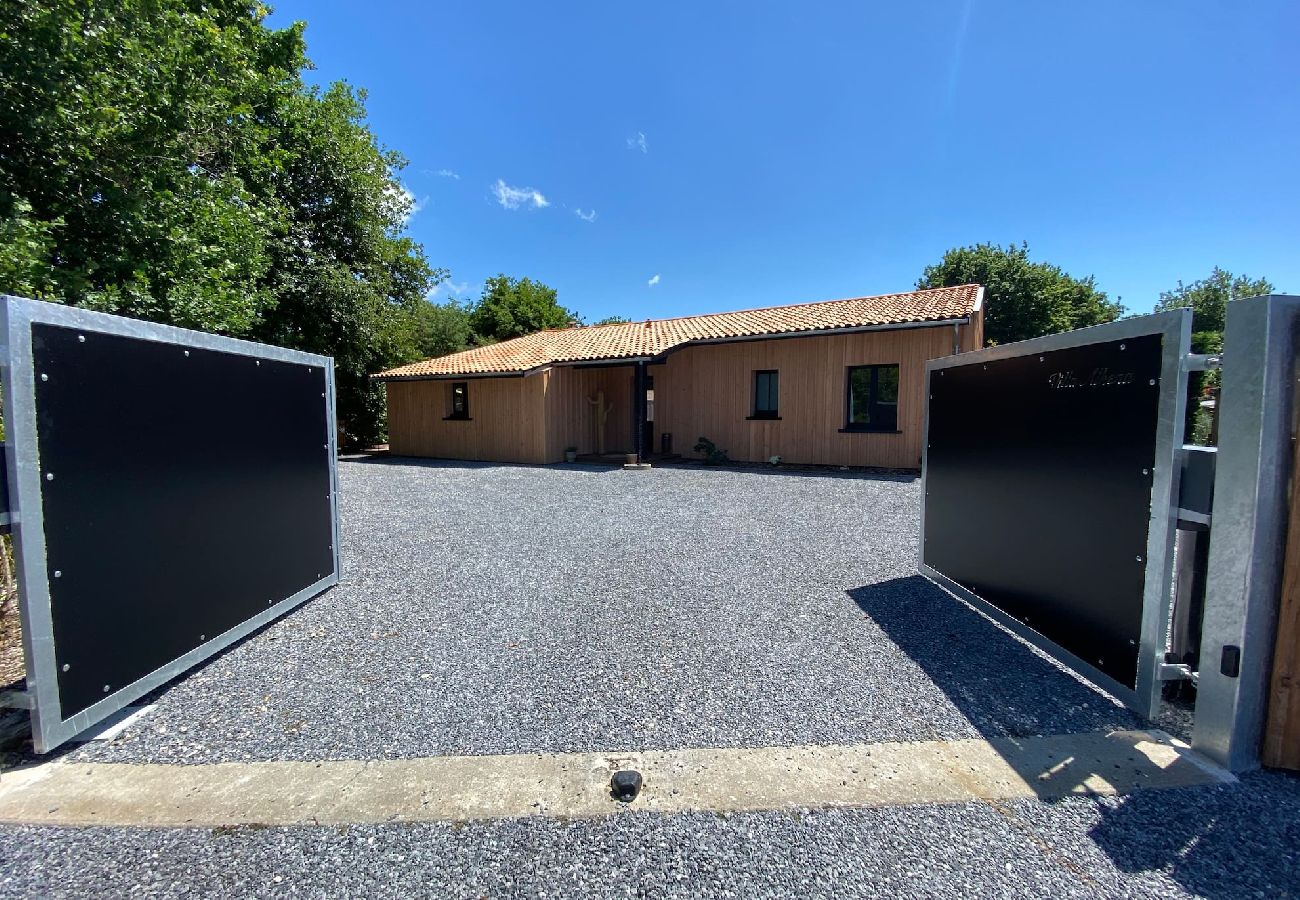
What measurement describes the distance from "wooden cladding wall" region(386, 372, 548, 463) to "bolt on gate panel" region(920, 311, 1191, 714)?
10.7 m

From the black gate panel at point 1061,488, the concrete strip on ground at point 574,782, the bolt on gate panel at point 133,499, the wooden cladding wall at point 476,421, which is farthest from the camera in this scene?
the wooden cladding wall at point 476,421

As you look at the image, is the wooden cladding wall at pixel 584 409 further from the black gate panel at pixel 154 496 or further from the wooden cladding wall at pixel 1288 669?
the wooden cladding wall at pixel 1288 669

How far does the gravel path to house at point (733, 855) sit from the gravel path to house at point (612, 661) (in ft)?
1.50

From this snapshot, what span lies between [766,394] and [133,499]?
39.3ft

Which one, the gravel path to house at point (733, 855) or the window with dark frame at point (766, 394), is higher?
the window with dark frame at point (766, 394)

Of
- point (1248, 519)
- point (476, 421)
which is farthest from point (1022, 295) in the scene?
point (1248, 519)

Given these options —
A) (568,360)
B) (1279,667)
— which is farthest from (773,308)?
(1279,667)

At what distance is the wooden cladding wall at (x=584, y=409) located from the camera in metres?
13.4

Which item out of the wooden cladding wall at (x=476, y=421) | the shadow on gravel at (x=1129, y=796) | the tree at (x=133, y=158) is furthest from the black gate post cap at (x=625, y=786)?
the wooden cladding wall at (x=476, y=421)

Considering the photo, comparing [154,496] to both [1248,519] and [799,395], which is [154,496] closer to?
[1248,519]

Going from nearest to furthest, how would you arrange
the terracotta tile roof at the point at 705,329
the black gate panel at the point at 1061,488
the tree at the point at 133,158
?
the black gate panel at the point at 1061,488 → the tree at the point at 133,158 → the terracotta tile roof at the point at 705,329

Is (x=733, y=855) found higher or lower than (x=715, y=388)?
lower

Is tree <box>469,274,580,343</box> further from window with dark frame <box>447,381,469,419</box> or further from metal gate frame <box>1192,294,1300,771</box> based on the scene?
metal gate frame <box>1192,294,1300,771</box>

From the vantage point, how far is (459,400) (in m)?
14.9
